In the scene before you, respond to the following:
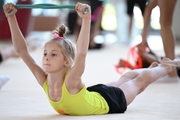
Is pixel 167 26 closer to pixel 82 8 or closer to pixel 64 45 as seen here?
pixel 64 45

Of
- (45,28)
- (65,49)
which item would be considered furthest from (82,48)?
(45,28)

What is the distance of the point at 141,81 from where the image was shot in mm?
2051

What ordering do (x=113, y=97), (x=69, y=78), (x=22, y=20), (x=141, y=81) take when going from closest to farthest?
1. (x=69, y=78)
2. (x=113, y=97)
3. (x=141, y=81)
4. (x=22, y=20)

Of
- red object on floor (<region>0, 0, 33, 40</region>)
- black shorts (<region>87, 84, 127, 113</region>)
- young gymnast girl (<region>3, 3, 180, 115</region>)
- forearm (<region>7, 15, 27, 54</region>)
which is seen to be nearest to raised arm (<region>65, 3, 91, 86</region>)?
young gymnast girl (<region>3, 3, 180, 115</region>)

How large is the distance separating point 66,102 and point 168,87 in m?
1.06

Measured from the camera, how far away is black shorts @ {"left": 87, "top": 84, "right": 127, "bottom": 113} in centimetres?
184

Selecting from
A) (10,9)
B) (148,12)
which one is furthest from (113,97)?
(148,12)

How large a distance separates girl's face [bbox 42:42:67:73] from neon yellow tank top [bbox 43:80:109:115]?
3.3 inches

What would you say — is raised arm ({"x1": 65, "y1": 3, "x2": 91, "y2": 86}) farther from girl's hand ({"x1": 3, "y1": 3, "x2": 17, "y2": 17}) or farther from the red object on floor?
the red object on floor

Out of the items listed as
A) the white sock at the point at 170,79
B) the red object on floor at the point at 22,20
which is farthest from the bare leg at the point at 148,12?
the red object on floor at the point at 22,20

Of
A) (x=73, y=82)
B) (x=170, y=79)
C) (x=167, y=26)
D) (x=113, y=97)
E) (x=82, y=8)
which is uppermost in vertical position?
(x=82, y=8)

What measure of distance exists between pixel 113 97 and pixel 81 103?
18cm

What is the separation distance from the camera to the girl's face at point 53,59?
68.6 inches

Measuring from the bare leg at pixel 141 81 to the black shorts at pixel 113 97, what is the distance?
0.06 meters
